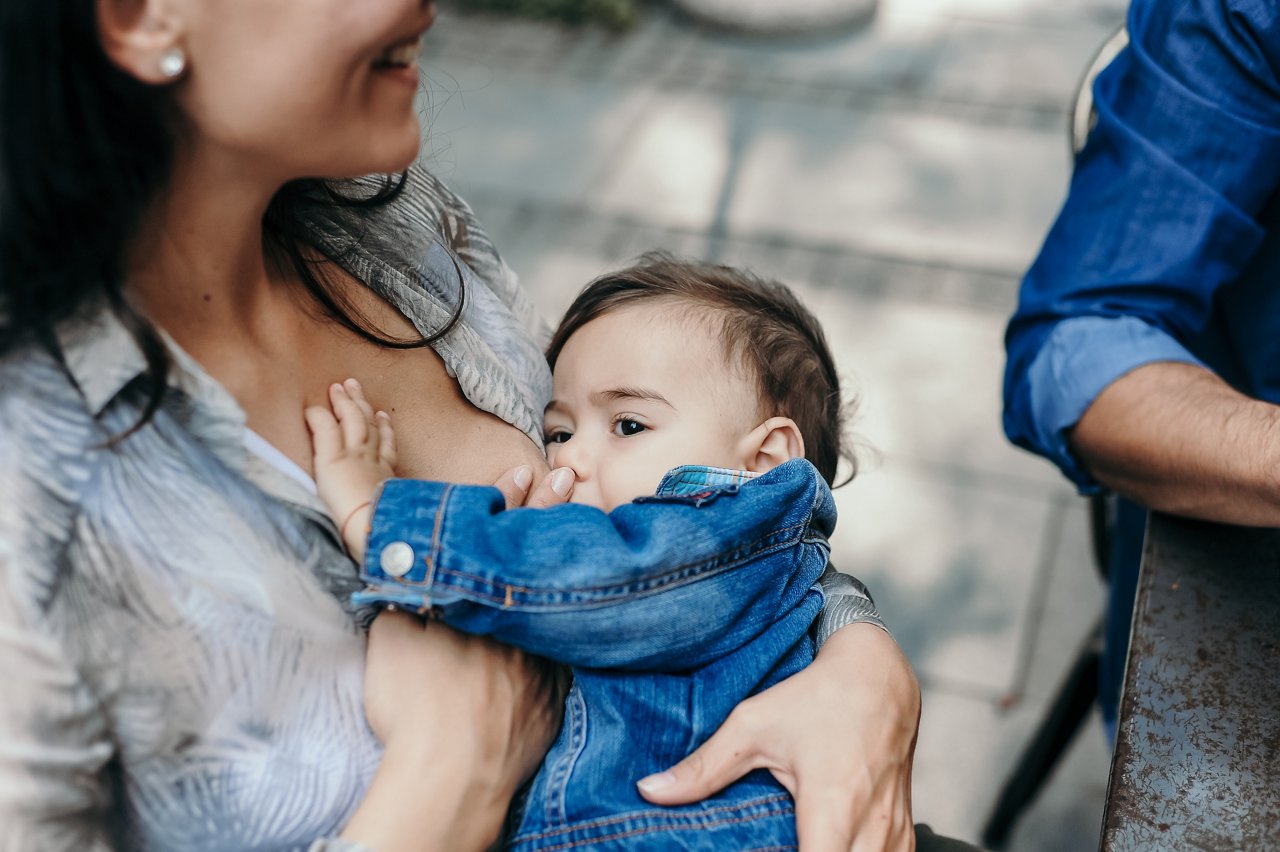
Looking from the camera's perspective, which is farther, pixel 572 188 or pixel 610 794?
pixel 572 188

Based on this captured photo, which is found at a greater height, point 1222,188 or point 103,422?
point 103,422

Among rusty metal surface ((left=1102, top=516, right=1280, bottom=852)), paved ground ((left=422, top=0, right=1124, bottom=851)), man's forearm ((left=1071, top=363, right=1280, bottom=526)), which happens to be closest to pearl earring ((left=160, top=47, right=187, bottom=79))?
rusty metal surface ((left=1102, top=516, right=1280, bottom=852))

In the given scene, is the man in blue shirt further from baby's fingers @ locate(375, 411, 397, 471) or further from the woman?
baby's fingers @ locate(375, 411, 397, 471)

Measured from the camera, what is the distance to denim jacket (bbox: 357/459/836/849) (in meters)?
1.16

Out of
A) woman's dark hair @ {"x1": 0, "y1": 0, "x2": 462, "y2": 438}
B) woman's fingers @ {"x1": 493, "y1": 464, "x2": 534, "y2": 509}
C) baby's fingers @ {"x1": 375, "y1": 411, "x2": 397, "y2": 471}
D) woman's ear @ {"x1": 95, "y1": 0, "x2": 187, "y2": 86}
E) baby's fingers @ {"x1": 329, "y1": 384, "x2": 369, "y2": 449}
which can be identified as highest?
woman's ear @ {"x1": 95, "y1": 0, "x2": 187, "y2": 86}

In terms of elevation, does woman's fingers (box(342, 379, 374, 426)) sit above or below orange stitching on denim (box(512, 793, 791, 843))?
above

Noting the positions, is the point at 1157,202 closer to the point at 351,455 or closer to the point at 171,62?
the point at 351,455

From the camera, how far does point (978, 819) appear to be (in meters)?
2.49

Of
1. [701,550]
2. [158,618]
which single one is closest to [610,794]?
[701,550]

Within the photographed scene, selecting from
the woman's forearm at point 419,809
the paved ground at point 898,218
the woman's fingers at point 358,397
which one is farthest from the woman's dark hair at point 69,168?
the paved ground at point 898,218

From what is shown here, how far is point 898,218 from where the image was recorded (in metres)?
4.05

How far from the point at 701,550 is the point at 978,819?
1.54 m

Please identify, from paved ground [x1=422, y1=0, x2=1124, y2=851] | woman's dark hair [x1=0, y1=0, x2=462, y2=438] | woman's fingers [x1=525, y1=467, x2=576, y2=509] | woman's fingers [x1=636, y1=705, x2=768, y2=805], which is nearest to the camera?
woman's dark hair [x1=0, y1=0, x2=462, y2=438]

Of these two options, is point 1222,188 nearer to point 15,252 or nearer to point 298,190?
point 298,190
